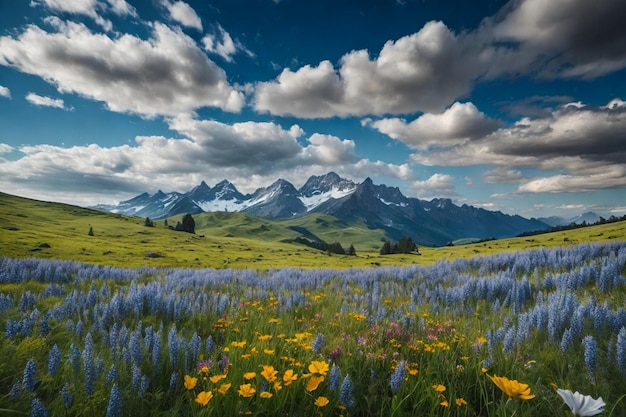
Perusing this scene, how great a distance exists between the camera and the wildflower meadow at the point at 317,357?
10.9 feet

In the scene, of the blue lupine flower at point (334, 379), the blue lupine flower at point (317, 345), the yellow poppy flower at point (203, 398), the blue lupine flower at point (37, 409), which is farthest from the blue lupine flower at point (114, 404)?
the blue lupine flower at point (317, 345)

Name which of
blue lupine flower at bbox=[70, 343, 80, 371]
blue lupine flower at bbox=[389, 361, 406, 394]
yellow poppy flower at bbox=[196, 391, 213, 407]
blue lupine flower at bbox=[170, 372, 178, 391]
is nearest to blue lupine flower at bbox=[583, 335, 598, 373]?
blue lupine flower at bbox=[389, 361, 406, 394]

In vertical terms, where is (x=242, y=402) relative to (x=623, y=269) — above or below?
below

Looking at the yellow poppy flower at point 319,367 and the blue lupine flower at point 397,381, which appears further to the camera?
the blue lupine flower at point 397,381

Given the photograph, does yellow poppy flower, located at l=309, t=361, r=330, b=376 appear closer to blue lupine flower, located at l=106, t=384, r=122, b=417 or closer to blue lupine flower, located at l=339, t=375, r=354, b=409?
blue lupine flower, located at l=339, t=375, r=354, b=409

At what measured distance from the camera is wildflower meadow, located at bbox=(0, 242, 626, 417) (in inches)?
131

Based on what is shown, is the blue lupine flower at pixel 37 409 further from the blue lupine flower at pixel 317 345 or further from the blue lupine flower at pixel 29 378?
the blue lupine flower at pixel 317 345

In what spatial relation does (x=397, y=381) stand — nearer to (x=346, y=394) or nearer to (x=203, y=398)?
(x=346, y=394)

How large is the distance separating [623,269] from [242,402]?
35.6 ft

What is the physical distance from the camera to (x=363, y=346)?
204 inches

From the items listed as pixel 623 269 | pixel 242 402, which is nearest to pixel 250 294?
pixel 242 402

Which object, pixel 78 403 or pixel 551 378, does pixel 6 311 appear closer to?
pixel 78 403

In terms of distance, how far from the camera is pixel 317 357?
4758 mm

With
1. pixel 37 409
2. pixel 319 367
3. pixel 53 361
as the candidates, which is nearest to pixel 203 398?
pixel 319 367
